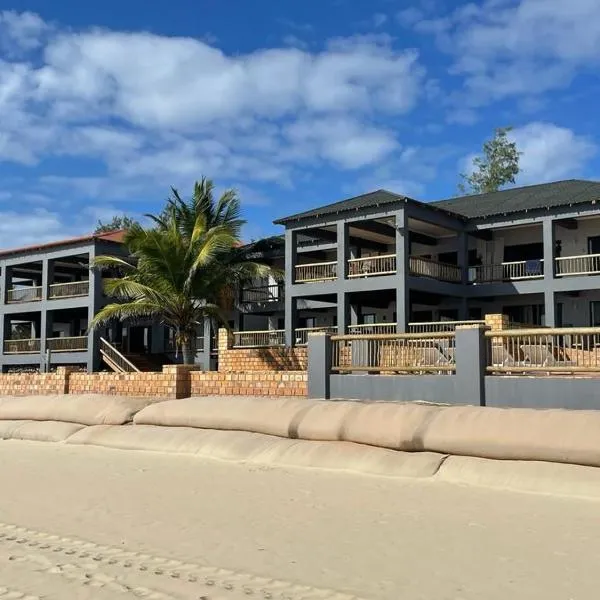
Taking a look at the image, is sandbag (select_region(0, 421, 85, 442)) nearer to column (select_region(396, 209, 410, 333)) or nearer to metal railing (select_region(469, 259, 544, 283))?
column (select_region(396, 209, 410, 333))

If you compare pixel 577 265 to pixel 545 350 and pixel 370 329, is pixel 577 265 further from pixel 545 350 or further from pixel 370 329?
pixel 545 350

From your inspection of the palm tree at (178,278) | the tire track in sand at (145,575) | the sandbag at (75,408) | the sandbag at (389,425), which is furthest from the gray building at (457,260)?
the tire track in sand at (145,575)

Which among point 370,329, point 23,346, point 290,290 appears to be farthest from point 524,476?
point 23,346

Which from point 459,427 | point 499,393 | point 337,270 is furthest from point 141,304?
point 459,427

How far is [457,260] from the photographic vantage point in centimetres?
2822

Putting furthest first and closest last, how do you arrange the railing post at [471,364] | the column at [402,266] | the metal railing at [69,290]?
the metal railing at [69,290]
the column at [402,266]
the railing post at [471,364]

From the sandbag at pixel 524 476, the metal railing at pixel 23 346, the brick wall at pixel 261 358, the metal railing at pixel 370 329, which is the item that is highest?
the metal railing at pixel 370 329

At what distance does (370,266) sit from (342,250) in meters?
1.35

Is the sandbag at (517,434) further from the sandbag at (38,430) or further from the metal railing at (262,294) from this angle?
the metal railing at (262,294)

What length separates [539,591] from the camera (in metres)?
5.41

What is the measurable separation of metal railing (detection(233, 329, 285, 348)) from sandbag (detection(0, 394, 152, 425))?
9.82 meters

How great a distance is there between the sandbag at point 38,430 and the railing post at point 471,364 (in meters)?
8.55

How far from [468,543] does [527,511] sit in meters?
1.72

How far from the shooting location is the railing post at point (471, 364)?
44.7 ft
